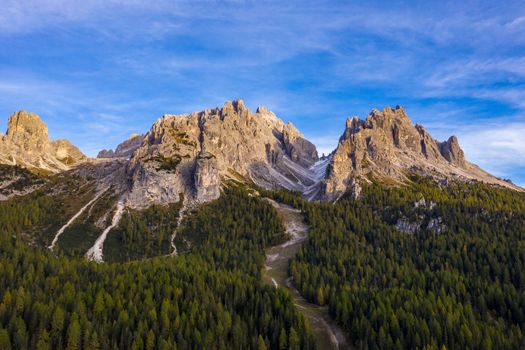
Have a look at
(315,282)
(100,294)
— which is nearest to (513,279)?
(315,282)

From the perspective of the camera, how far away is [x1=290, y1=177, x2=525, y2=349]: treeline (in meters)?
98.2

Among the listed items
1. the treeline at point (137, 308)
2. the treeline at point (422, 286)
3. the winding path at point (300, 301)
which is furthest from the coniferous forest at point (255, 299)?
the winding path at point (300, 301)

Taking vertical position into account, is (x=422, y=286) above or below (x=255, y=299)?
above

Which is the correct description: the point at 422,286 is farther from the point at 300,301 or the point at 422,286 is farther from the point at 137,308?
the point at 137,308

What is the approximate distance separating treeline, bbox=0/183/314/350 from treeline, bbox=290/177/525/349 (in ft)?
67.6

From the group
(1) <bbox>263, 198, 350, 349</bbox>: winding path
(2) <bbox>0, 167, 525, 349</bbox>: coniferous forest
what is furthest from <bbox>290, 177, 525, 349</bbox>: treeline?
(1) <bbox>263, 198, 350, 349</bbox>: winding path

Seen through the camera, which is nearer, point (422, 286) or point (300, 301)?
point (300, 301)

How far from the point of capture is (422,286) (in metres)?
139

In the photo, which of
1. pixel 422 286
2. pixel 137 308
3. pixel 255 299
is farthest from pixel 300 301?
pixel 137 308

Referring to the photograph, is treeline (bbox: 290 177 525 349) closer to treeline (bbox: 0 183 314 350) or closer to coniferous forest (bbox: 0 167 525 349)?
coniferous forest (bbox: 0 167 525 349)

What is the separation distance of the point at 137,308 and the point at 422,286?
97470 millimetres

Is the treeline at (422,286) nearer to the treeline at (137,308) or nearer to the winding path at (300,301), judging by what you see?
the winding path at (300,301)

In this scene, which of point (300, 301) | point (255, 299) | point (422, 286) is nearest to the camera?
point (255, 299)

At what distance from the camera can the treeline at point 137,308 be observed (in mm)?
86625
